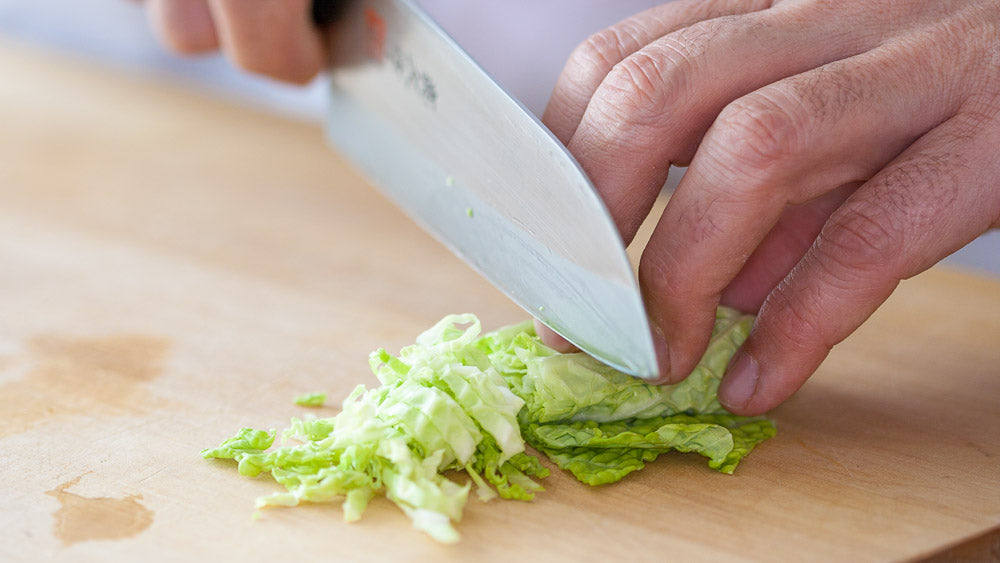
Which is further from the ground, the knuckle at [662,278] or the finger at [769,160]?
the finger at [769,160]

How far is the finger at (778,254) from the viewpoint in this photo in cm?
212

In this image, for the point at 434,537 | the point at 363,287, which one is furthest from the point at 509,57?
the point at 434,537

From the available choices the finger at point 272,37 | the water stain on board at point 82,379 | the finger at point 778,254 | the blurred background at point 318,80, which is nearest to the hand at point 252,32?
the finger at point 272,37

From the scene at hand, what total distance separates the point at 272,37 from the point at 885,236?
182 cm

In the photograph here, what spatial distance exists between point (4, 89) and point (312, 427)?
121 inches

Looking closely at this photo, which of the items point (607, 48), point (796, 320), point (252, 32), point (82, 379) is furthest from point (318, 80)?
point (796, 320)

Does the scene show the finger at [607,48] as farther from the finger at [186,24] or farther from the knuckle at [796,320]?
the finger at [186,24]

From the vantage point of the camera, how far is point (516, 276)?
197 centimetres

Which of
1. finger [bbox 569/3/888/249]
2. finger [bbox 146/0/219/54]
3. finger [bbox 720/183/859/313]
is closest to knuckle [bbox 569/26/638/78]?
finger [bbox 569/3/888/249]

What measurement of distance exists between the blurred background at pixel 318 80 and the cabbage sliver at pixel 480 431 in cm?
157

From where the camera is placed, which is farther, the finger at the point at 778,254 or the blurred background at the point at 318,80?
the blurred background at the point at 318,80

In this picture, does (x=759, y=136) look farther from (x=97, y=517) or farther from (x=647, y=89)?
(x=97, y=517)

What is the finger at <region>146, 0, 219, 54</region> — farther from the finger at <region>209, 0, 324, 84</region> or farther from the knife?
the knife

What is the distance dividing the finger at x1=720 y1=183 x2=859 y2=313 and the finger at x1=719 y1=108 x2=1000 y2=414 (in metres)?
0.26
